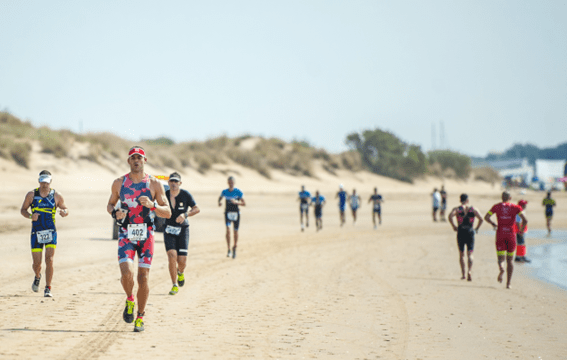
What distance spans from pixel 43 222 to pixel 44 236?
21 cm

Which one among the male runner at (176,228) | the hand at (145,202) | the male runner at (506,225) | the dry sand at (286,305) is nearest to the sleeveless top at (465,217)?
the male runner at (506,225)

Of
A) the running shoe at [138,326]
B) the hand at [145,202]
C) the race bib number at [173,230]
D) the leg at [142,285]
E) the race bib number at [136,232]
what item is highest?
the hand at [145,202]

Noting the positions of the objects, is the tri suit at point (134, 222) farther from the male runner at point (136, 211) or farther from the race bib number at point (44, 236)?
the race bib number at point (44, 236)

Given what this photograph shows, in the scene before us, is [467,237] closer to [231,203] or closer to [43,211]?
[231,203]

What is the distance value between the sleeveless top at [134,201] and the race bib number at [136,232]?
0.05 metres

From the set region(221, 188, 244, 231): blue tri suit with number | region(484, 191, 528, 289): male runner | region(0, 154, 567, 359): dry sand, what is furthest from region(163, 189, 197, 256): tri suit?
region(484, 191, 528, 289): male runner

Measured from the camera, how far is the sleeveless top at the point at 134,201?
6.89 meters

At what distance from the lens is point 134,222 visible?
690cm

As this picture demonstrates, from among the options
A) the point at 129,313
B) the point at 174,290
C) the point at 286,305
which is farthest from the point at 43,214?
the point at 286,305

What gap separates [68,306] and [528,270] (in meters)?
11.6

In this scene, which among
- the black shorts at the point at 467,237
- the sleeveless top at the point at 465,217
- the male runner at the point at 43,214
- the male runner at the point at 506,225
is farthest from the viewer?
the black shorts at the point at 467,237

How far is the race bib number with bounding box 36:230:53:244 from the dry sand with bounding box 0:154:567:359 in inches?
33.7

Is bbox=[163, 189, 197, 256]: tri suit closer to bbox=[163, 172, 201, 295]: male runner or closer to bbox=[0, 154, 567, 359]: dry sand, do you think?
bbox=[163, 172, 201, 295]: male runner

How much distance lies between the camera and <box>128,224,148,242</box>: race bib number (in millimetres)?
6873
